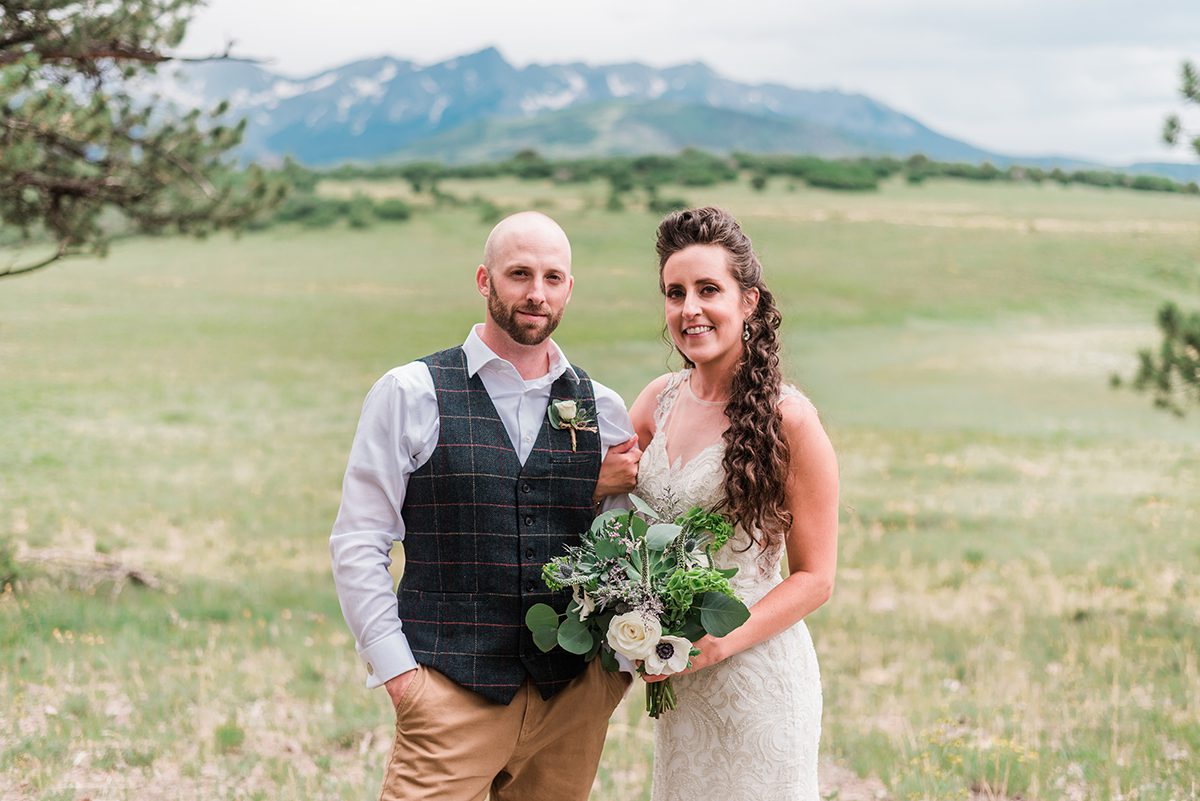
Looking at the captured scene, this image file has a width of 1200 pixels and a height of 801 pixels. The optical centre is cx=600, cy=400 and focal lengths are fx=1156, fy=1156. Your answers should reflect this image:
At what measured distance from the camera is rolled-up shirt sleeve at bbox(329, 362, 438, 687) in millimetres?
3848

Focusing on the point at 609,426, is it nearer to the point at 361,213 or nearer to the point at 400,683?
the point at 400,683

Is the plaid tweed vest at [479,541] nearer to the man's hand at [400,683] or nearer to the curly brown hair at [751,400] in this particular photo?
the man's hand at [400,683]

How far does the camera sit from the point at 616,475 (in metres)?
4.16

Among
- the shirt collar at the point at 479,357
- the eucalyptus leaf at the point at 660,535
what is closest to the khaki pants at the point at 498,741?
the eucalyptus leaf at the point at 660,535

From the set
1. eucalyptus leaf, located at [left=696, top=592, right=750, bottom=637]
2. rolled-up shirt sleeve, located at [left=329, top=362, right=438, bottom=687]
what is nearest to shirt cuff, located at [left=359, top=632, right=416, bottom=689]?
rolled-up shirt sleeve, located at [left=329, top=362, right=438, bottom=687]

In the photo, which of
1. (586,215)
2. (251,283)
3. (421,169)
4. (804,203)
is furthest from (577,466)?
(421,169)

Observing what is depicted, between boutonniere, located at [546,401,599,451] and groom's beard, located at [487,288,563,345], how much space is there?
236 mm

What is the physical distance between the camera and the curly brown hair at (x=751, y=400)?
3984 millimetres

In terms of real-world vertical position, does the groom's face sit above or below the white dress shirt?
above

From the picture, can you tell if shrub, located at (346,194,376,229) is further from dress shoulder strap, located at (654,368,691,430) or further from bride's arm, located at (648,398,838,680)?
bride's arm, located at (648,398,838,680)

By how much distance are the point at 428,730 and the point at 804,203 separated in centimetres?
7653

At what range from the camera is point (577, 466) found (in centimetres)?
405

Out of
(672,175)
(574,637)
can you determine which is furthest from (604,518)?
(672,175)

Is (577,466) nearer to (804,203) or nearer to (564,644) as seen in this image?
(564,644)
